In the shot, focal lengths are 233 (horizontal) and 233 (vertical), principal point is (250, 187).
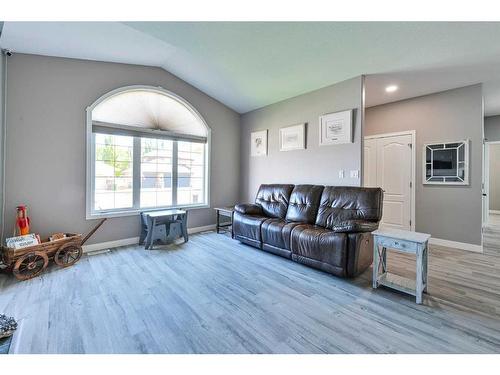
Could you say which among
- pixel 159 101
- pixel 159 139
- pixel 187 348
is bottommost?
pixel 187 348

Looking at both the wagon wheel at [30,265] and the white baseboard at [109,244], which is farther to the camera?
the white baseboard at [109,244]

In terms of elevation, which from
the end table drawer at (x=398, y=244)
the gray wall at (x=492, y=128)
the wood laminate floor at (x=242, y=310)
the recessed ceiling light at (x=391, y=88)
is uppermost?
the recessed ceiling light at (x=391, y=88)

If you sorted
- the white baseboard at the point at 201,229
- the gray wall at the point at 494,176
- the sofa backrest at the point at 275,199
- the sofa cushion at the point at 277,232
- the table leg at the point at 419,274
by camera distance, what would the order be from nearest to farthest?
the table leg at the point at 419,274 → the sofa cushion at the point at 277,232 → the sofa backrest at the point at 275,199 → the white baseboard at the point at 201,229 → the gray wall at the point at 494,176

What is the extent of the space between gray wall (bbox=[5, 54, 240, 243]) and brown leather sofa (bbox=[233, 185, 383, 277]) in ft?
7.06

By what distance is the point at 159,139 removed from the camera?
4.28 metres

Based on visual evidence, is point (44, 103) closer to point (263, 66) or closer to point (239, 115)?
point (263, 66)

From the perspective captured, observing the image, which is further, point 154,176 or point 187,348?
point 154,176

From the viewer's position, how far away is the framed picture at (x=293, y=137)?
4.13m

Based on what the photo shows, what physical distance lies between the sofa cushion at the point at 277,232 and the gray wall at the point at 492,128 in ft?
19.6

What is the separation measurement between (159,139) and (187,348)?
3.56 metres

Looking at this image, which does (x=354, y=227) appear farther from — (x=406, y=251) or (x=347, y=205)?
(x=347, y=205)

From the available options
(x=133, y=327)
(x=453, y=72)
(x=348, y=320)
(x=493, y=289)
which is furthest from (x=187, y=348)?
(x=453, y=72)

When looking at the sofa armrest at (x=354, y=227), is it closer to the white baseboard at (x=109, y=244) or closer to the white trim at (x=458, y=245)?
the white trim at (x=458, y=245)

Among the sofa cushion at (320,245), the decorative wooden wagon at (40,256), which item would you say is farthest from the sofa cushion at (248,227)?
the decorative wooden wagon at (40,256)
